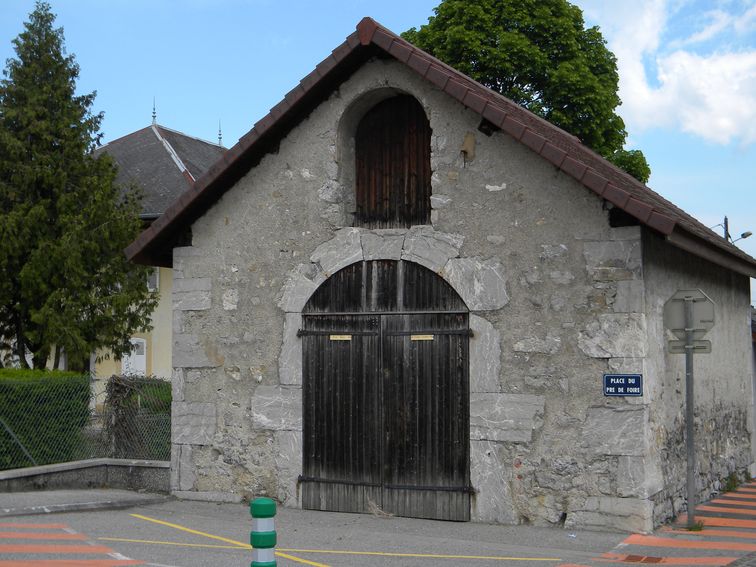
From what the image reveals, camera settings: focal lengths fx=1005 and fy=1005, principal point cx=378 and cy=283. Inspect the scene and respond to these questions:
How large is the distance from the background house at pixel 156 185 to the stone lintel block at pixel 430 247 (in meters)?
15.7

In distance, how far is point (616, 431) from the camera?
421 inches

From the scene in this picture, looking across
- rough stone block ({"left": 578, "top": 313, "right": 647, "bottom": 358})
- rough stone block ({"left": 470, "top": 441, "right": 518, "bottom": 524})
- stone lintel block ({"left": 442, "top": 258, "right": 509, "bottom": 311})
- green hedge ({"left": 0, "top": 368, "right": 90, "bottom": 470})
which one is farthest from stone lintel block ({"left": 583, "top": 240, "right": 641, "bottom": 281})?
green hedge ({"left": 0, "top": 368, "right": 90, "bottom": 470})

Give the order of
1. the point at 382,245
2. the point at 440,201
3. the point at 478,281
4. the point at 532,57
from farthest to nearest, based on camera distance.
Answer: the point at 532,57
the point at 382,245
the point at 440,201
the point at 478,281

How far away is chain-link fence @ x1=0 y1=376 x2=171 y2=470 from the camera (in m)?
14.2

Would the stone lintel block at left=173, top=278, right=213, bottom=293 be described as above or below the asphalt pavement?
above

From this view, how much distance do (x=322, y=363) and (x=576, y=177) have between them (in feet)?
12.8

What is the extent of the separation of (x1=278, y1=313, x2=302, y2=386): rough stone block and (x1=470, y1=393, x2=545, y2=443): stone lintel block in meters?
2.31

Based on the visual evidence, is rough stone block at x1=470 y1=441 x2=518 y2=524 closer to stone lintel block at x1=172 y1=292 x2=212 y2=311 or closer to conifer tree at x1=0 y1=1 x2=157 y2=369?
stone lintel block at x1=172 y1=292 x2=212 y2=311

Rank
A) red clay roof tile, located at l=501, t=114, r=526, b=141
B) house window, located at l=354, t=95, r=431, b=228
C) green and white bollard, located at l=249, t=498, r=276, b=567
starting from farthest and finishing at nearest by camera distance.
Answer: house window, located at l=354, t=95, r=431, b=228
red clay roof tile, located at l=501, t=114, r=526, b=141
green and white bollard, located at l=249, t=498, r=276, b=567

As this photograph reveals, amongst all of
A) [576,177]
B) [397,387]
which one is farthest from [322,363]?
[576,177]

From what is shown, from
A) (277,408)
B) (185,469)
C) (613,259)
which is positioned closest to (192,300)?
(277,408)

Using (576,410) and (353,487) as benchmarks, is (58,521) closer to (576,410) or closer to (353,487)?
(353,487)

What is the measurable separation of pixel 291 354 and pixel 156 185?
57.9ft

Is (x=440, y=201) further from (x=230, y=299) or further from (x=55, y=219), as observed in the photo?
(x=55, y=219)
